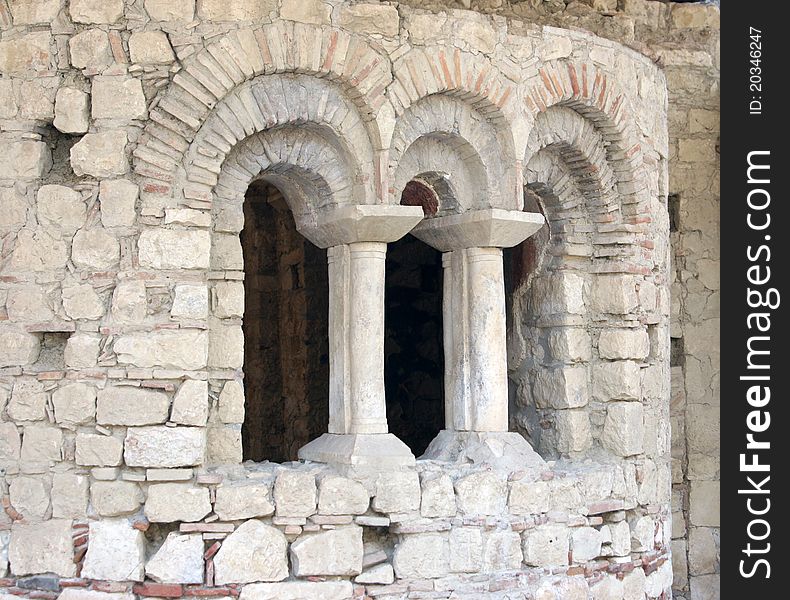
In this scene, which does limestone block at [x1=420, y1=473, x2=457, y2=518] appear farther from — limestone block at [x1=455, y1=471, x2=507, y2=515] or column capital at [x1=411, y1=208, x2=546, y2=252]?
column capital at [x1=411, y1=208, x2=546, y2=252]

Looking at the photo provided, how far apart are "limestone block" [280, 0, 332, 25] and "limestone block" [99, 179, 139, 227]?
4.09 ft

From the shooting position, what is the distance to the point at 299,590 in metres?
6.04

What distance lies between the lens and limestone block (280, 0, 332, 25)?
6258 millimetres

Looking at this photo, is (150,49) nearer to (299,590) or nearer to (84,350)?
(84,350)

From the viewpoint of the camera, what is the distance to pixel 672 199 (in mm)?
9281

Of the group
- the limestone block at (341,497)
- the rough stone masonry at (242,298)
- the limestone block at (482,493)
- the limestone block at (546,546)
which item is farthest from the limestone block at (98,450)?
the limestone block at (546,546)

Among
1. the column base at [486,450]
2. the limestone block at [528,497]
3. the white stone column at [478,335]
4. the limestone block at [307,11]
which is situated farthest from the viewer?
the white stone column at [478,335]

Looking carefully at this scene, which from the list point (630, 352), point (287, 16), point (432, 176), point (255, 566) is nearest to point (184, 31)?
point (287, 16)

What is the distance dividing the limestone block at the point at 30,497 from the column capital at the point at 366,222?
2072 mm

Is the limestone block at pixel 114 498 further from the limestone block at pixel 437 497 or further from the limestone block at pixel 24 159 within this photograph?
the limestone block at pixel 24 159

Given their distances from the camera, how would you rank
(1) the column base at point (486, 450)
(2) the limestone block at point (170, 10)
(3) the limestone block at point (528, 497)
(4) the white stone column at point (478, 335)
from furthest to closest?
1. (4) the white stone column at point (478, 335)
2. (1) the column base at point (486, 450)
3. (3) the limestone block at point (528, 497)
4. (2) the limestone block at point (170, 10)

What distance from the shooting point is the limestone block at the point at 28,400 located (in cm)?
606

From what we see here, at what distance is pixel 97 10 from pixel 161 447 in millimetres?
2314

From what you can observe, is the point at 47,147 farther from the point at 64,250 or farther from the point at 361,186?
the point at 361,186
